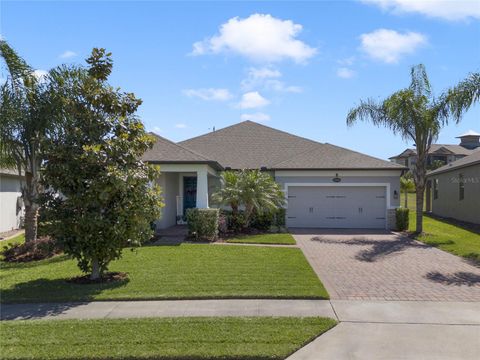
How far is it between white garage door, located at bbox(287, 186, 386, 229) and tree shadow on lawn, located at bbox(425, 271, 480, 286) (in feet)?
31.5

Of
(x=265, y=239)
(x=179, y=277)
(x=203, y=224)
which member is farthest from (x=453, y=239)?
(x=179, y=277)

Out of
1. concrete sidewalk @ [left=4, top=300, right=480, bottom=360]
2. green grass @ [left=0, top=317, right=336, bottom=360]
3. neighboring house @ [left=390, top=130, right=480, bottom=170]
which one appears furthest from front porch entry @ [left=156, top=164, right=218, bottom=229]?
neighboring house @ [left=390, top=130, right=480, bottom=170]

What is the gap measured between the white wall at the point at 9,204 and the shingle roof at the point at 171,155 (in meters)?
7.10

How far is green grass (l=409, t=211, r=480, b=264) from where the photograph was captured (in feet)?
43.4

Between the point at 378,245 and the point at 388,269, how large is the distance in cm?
406

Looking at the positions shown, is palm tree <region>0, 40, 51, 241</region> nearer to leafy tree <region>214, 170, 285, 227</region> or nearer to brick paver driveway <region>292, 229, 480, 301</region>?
leafy tree <region>214, 170, 285, 227</region>

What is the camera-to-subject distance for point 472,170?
852 inches

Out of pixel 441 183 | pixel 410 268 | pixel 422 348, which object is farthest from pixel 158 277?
pixel 441 183

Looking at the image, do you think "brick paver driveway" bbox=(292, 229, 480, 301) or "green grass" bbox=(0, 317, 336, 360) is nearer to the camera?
"green grass" bbox=(0, 317, 336, 360)

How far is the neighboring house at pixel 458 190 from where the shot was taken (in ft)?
69.3

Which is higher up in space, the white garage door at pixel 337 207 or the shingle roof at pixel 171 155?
the shingle roof at pixel 171 155

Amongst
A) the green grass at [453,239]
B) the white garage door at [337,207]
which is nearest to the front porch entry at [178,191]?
the white garage door at [337,207]

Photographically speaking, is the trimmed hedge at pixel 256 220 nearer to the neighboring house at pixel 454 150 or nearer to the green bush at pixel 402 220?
the green bush at pixel 402 220

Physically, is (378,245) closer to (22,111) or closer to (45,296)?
(45,296)
